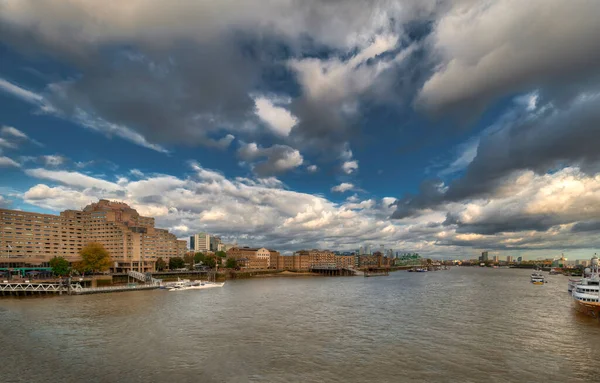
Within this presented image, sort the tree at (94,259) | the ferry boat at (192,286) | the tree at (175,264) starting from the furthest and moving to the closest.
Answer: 1. the tree at (175,264)
2. the tree at (94,259)
3. the ferry boat at (192,286)

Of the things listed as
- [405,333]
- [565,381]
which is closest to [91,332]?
[405,333]

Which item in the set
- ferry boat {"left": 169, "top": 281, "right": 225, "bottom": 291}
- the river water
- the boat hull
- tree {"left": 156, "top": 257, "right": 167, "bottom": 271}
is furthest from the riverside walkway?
the boat hull

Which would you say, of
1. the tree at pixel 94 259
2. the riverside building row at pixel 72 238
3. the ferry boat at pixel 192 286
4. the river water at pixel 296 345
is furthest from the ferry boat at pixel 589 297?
the riverside building row at pixel 72 238

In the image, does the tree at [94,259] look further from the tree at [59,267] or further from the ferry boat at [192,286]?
the ferry boat at [192,286]

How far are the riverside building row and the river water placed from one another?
114m

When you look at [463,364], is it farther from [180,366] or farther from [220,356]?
[180,366]

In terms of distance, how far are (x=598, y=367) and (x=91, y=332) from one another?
54530 mm

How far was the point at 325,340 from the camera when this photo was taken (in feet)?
128

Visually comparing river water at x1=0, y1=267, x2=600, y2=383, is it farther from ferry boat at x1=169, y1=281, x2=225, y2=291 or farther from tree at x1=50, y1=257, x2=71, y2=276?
tree at x1=50, y1=257, x2=71, y2=276

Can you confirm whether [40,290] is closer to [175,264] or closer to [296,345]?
[296,345]

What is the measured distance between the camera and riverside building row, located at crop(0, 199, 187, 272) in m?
147

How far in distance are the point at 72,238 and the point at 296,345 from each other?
182 meters

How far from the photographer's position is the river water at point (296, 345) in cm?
2787

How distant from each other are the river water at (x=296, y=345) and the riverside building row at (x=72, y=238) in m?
114
